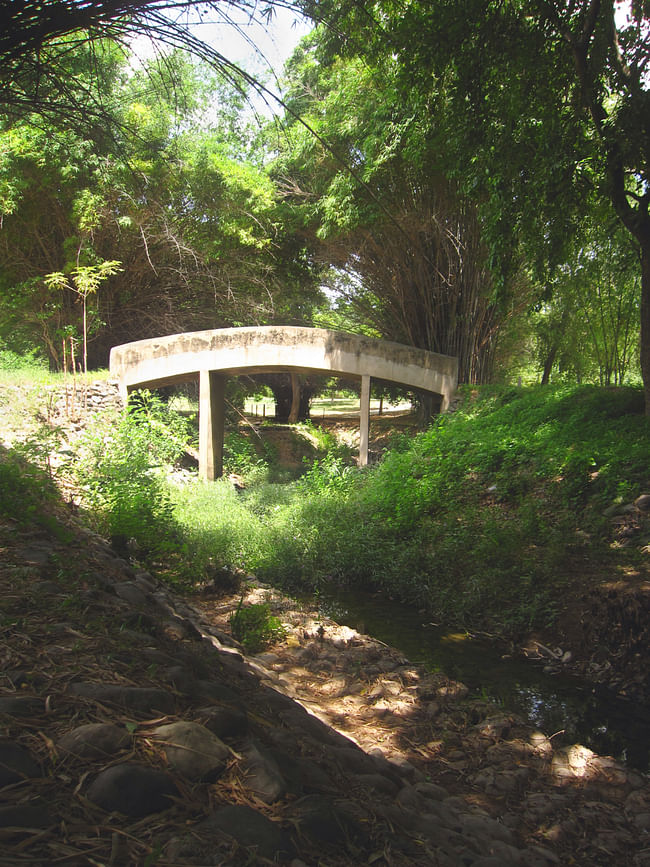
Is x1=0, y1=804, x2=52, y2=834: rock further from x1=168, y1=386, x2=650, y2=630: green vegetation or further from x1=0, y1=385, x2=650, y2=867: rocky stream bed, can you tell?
x1=168, y1=386, x2=650, y2=630: green vegetation

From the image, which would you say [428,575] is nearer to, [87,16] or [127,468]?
[127,468]

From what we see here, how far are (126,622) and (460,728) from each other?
7.53 feet

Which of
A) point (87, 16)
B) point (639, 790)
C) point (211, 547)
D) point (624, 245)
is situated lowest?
point (639, 790)

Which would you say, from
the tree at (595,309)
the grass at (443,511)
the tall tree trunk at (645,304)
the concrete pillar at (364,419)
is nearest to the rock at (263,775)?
the grass at (443,511)

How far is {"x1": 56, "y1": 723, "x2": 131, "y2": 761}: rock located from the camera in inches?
54.4

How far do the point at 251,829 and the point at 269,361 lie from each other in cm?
1117

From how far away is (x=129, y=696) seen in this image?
168 centimetres

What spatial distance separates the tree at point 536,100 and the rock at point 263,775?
5.85m

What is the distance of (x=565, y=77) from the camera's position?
636cm

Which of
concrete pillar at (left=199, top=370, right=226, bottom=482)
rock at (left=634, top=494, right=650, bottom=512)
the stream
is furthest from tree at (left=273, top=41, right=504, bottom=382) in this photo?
the stream

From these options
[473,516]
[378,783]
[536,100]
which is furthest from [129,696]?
[536,100]

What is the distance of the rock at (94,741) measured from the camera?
54.4 inches

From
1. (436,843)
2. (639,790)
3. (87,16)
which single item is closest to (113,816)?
(436,843)

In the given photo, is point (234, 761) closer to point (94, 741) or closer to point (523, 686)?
point (94, 741)
